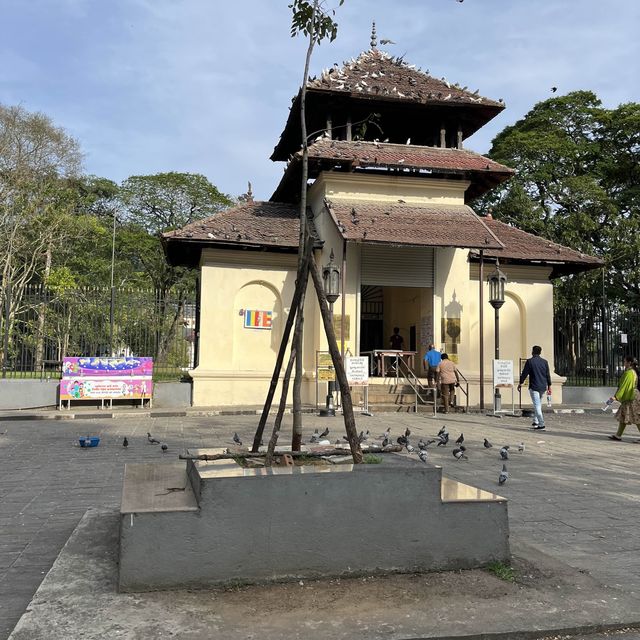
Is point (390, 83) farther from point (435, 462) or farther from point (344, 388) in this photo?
point (344, 388)

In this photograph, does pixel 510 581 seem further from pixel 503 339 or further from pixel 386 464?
pixel 503 339

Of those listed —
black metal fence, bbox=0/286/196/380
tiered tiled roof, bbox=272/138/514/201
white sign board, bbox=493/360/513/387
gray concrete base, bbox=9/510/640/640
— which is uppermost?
tiered tiled roof, bbox=272/138/514/201

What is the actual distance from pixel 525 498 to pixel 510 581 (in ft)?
9.52

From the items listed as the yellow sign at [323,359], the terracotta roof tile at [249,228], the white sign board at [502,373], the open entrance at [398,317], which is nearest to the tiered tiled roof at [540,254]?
the open entrance at [398,317]

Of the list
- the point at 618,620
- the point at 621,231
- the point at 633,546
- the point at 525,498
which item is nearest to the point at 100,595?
the point at 618,620

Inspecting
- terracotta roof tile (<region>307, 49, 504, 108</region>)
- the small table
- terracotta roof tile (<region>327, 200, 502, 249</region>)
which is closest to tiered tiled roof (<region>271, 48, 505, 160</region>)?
terracotta roof tile (<region>307, 49, 504, 108</region>)

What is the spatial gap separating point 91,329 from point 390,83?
11.4m

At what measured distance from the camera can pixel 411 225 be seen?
16.7m

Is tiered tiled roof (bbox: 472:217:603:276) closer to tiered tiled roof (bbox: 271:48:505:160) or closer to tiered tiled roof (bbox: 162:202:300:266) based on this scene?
tiered tiled roof (bbox: 271:48:505:160)

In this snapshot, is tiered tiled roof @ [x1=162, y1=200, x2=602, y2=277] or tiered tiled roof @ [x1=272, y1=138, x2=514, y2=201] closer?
tiered tiled roof @ [x1=162, y1=200, x2=602, y2=277]

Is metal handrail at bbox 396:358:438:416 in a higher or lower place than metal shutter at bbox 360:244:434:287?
lower

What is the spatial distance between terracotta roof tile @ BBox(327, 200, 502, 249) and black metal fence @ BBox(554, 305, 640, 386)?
5.10 m

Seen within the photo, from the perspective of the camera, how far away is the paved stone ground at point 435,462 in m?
4.44

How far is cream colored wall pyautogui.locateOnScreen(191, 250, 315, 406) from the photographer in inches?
683
